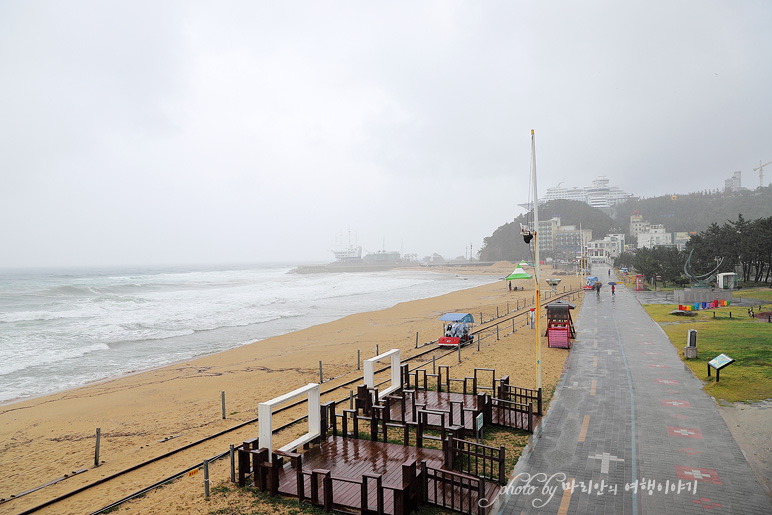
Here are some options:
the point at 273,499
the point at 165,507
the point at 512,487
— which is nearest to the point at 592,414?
the point at 512,487

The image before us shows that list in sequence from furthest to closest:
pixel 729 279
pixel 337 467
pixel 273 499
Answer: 1. pixel 729 279
2. pixel 337 467
3. pixel 273 499

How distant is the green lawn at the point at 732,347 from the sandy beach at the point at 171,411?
A: 488cm

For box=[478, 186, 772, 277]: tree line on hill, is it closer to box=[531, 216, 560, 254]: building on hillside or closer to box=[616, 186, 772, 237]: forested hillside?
box=[616, 186, 772, 237]: forested hillside

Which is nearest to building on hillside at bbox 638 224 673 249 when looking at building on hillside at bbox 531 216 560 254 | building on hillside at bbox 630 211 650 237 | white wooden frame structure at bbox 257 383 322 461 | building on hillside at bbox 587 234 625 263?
building on hillside at bbox 587 234 625 263

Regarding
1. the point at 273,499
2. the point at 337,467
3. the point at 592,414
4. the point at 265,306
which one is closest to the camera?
the point at 273,499

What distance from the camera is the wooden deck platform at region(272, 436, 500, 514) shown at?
7.36 metres

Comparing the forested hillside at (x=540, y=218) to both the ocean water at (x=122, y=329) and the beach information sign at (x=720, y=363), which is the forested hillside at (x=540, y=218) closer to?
the ocean water at (x=122, y=329)

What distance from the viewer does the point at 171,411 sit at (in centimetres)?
1478

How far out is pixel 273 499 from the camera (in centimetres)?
769

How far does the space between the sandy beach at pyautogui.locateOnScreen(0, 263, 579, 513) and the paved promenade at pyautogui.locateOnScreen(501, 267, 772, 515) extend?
2414 mm

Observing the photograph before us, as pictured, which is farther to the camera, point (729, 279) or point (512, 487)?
point (729, 279)

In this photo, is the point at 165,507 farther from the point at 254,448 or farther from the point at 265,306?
the point at 265,306

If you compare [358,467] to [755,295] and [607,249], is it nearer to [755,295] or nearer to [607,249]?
[755,295]

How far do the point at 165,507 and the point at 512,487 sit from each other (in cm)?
633
